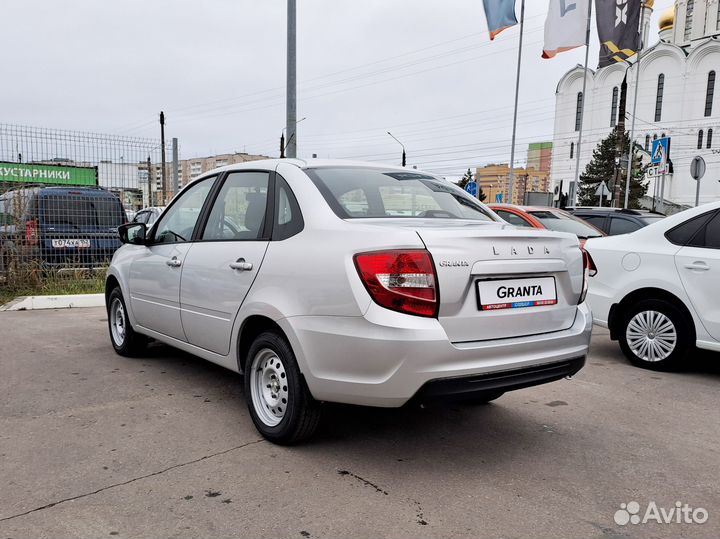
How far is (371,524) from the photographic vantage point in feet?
8.57

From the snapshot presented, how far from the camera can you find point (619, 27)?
24.8 m

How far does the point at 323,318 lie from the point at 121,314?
3319mm

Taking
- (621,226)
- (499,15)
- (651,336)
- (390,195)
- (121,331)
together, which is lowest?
(121,331)

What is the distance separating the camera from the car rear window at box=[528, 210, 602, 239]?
938 centimetres

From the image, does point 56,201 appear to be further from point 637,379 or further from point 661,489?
point 661,489

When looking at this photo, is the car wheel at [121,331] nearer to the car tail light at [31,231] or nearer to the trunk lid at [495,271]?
the trunk lid at [495,271]

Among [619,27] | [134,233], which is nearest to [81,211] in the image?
[134,233]

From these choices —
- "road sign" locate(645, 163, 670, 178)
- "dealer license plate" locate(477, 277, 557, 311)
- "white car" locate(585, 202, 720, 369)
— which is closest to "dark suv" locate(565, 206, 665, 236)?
"white car" locate(585, 202, 720, 369)

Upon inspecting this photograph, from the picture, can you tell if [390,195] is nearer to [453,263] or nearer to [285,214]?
[285,214]

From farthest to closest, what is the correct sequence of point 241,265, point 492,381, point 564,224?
point 564,224, point 241,265, point 492,381

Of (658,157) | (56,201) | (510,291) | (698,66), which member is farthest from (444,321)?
(698,66)

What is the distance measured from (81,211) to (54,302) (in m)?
1.83

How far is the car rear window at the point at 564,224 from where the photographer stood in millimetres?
9383

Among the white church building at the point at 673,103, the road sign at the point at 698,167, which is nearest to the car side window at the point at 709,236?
the road sign at the point at 698,167
